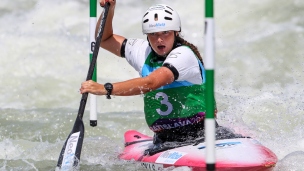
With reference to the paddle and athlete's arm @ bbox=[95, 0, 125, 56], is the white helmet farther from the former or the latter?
athlete's arm @ bbox=[95, 0, 125, 56]

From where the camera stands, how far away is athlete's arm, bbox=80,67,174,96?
4.16 m

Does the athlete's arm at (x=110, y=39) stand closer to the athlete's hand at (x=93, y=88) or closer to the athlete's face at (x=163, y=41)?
the athlete's face at (x=163, y=41)

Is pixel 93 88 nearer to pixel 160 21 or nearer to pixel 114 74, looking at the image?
pixel 160 21

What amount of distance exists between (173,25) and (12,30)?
6217mm

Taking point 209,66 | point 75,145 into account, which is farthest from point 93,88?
point 209,66

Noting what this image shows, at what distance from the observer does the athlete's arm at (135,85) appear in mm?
4156

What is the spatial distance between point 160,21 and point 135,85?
544 millimetres

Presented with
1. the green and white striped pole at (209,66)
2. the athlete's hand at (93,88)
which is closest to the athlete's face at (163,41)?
the athlete's hand at (93,88)

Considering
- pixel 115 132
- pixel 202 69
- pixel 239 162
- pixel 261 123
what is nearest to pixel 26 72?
pixel 115 132

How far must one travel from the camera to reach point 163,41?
15.0 ft

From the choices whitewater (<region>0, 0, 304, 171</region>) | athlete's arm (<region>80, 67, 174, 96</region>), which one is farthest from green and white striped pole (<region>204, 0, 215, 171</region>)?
whitewater (<region>0, 0, 304, 171</region>)

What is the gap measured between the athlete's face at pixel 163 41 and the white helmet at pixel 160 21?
0.12 feet

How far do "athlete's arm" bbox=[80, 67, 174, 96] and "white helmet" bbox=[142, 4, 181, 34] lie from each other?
0.35 meters

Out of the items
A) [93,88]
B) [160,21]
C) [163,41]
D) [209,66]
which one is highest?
[160,21]
